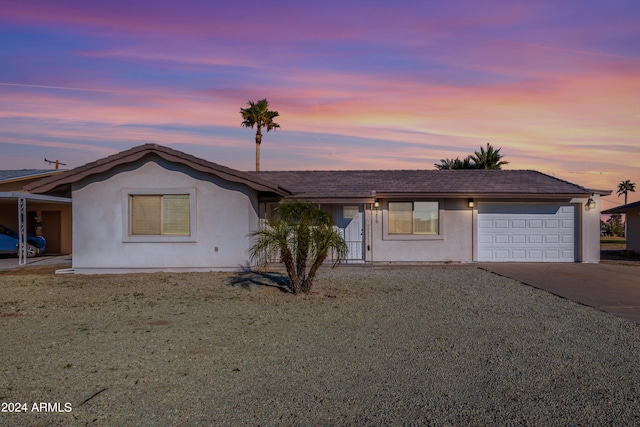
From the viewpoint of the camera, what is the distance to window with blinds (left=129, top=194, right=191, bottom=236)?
16.3 metres

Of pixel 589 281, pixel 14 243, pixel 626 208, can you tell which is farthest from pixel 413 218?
pixel 14 243

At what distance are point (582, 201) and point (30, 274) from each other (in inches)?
719

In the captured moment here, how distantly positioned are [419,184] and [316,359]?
14.4 meters

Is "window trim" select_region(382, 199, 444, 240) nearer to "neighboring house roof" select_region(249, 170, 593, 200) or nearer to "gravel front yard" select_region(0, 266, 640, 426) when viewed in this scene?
"neighboring house roof" select_region(249, 170, 593, 200)

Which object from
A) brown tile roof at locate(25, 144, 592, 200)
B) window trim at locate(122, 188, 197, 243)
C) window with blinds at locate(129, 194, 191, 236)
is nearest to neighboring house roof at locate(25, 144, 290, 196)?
brown tile roof at locate(25, 144, 592, 200)

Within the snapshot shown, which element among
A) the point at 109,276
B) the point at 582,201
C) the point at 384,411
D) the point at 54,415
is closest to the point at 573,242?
the point at 582,201

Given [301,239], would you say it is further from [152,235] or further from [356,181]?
[356,181]

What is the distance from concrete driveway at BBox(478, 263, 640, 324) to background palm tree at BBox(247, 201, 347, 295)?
16.8ft

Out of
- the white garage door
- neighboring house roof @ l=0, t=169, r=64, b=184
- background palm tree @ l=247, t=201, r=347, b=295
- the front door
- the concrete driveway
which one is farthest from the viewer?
neighboring house roof @ l=0, t=169, r=64, b=184

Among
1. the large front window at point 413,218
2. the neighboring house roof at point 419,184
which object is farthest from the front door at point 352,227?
the large front window at point 413,218

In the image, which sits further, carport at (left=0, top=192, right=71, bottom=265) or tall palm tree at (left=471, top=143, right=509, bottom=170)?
tall palm tree at (left=471, top=143, right=509, bottom=170)

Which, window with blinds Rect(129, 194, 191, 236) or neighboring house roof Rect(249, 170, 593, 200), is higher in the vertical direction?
neighboring house roof Rect(249, 170, 593, 200)

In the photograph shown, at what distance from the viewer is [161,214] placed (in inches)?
643

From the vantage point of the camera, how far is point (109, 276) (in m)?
15.8
